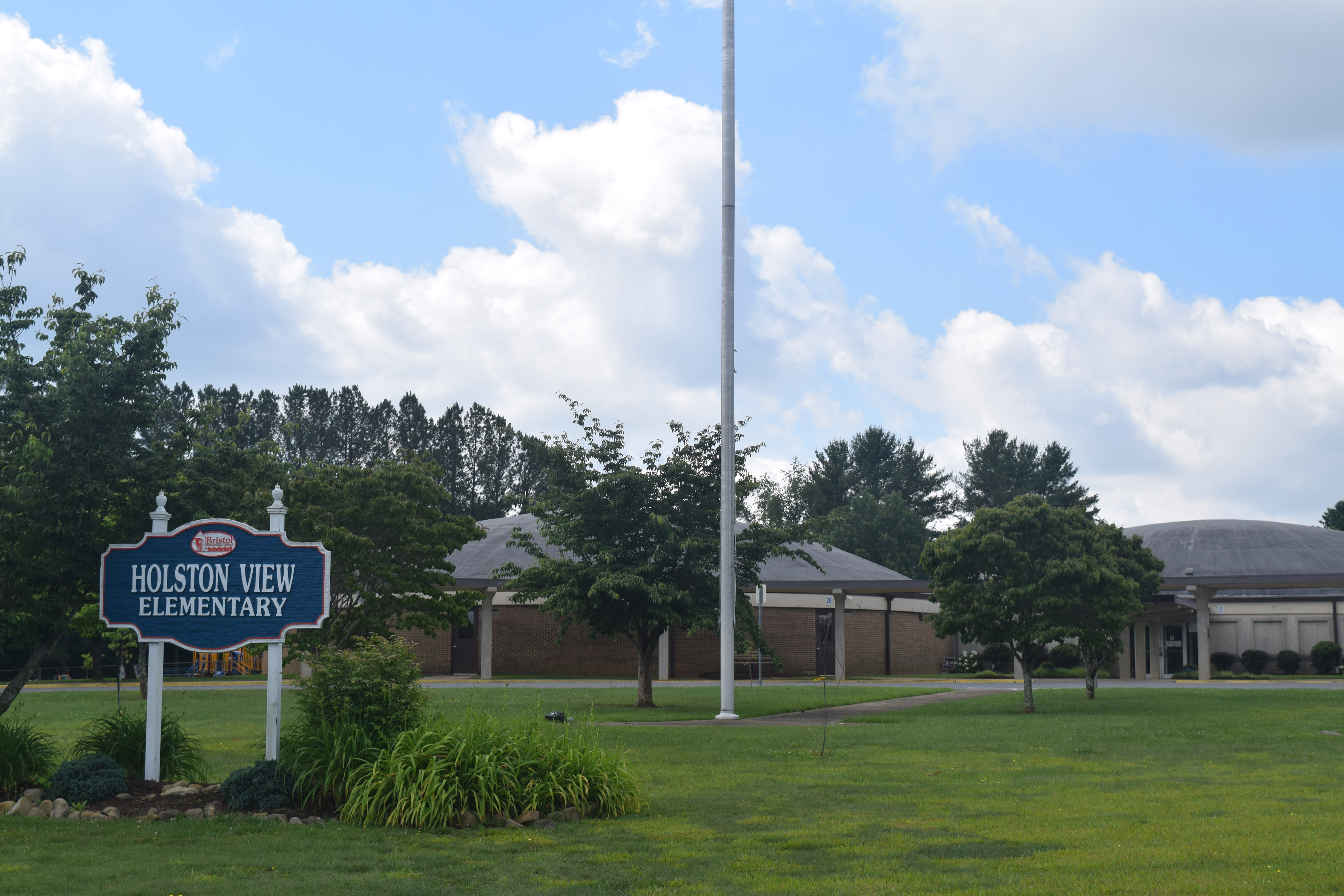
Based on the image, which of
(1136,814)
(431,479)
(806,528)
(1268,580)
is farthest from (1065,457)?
(1136,814)

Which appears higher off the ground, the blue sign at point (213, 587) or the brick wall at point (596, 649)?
the blue sign at point (213, 587)

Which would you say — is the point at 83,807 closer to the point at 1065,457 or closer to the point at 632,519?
the point at 632,519

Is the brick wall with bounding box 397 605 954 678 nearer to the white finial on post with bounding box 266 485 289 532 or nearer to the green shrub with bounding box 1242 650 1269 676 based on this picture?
the green shrub with bounding box 1242 650 1269 676

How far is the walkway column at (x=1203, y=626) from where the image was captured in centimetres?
4534

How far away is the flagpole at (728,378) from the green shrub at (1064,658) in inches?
971

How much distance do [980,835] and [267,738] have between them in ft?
22.6

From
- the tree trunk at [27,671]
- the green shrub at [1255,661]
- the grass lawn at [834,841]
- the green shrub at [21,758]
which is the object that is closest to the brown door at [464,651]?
the green shrub at [1255,661]

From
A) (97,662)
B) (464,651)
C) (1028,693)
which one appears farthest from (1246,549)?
(97,662)

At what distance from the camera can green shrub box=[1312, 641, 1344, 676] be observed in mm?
49938

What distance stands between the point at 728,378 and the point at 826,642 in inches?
1055

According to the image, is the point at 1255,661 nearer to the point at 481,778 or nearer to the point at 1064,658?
the point at 1064,658

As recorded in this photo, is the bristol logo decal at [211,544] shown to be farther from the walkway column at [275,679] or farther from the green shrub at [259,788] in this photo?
the green shrub at [259,788]

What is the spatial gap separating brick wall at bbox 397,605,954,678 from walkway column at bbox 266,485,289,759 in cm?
3317

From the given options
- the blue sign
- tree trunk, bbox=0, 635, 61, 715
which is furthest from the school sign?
tree trunk, bbox=0, 635, 61, 715
